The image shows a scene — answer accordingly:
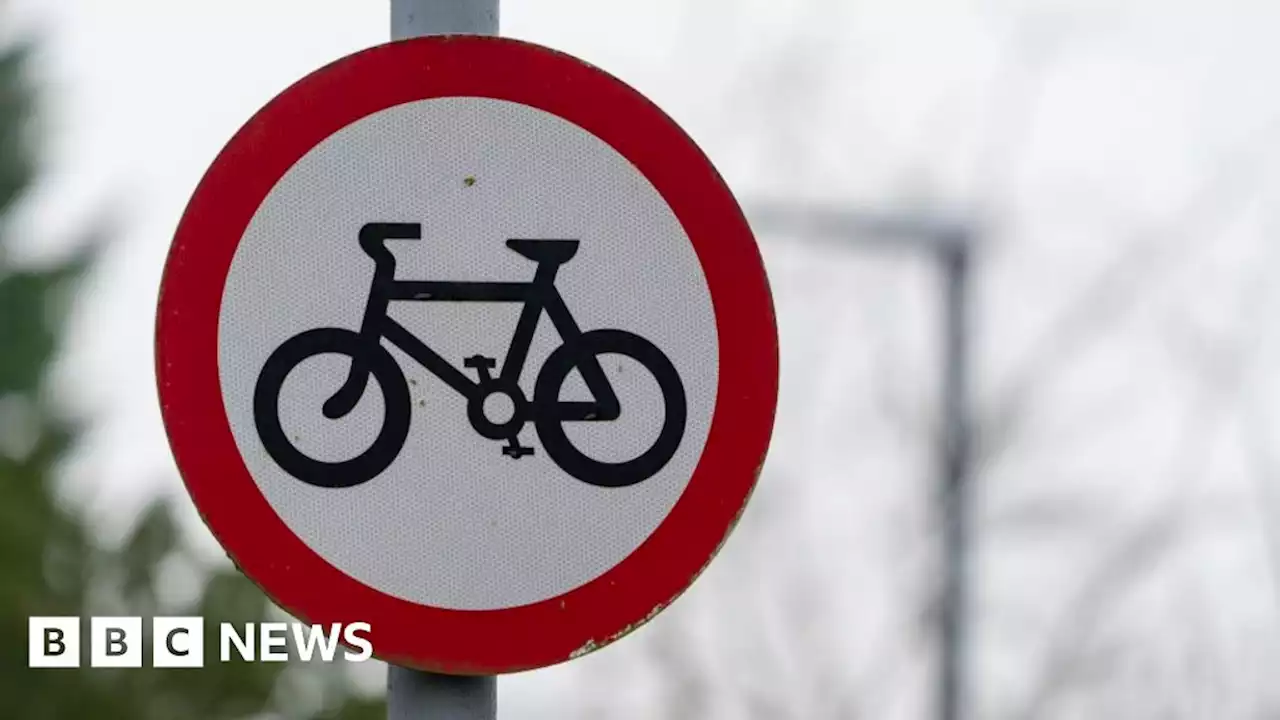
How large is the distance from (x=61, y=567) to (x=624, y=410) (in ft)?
82.1

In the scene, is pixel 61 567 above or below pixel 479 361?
above

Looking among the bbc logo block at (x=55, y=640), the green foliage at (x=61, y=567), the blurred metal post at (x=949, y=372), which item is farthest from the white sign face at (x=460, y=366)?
the green foliage at (x=61, y=567)

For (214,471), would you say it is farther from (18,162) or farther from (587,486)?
(18,162)

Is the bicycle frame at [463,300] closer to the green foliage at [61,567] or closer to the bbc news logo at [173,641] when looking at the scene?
the bbc news logo at [173,641]

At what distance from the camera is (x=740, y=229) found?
2791 millimetres

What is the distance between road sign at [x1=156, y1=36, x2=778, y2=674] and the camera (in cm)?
265

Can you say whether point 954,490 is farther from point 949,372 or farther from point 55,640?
point 55,640

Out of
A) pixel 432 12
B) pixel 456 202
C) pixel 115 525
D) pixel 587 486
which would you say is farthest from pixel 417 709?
pixel 115 525

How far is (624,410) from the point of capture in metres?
2.71

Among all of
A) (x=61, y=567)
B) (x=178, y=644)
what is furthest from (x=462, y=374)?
(x=61, y=567)

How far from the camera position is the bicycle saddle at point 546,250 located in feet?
8.87

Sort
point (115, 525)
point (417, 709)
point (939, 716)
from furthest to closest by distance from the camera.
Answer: point (115, 525), point (939, 716), point (417, 709)

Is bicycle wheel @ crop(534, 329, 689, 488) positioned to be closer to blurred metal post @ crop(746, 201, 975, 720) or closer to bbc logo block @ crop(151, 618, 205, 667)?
bbc logo block @ crop(151, 618, 205, 667)

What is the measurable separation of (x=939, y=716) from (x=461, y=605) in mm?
5832
